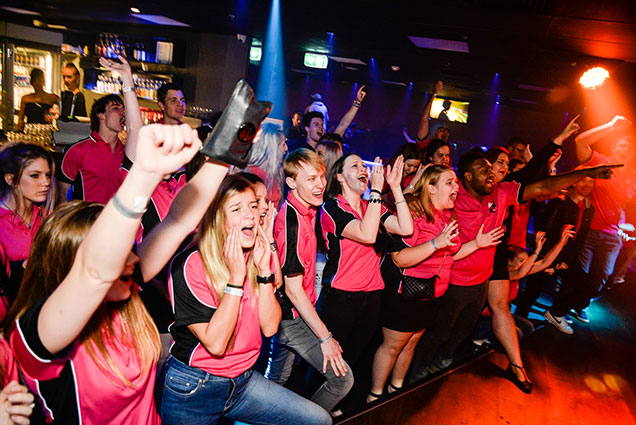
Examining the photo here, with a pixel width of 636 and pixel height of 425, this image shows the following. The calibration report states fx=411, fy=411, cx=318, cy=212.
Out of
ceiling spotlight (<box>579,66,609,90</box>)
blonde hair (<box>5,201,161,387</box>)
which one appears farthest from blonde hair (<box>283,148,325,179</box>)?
ceiling spotlight (<box>579,66,609,90</box>)

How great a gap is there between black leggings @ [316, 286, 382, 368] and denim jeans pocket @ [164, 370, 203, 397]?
1051mm

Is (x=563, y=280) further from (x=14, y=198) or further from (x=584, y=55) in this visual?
(x=14, y=198)

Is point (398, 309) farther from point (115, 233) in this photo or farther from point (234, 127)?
point (115, 233)

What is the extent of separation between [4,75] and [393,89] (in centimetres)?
1208

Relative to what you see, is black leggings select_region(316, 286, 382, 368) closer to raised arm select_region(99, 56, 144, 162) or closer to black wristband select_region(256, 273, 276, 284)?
black wristband select_region(256, 273, 276, 284)

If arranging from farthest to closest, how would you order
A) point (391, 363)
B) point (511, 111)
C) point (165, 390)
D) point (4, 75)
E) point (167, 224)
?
1. point (511, 111)
2. point (4, 75)
3. point (391, 363)
4. point (165, 390)
5. point (167, 224)

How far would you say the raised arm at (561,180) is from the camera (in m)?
3.09

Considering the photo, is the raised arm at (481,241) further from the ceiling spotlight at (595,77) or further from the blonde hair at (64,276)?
the ceiling spotlight at (595,77)

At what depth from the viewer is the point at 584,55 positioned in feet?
19.2

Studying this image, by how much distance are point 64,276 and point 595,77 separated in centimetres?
667

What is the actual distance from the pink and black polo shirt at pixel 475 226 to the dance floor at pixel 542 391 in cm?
78

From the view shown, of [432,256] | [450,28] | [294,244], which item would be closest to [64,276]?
[294,244]

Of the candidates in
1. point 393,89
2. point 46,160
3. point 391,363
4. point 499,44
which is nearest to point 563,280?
point 391,363

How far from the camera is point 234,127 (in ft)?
3.44
